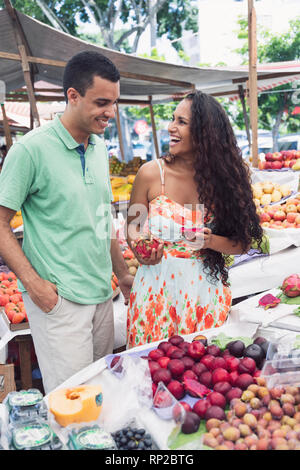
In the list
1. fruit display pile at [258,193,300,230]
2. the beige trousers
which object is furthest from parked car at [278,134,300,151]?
the beige trousers

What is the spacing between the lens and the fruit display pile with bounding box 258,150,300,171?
6141 mm

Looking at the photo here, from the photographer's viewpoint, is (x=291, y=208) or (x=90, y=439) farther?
(x=291, y=208)

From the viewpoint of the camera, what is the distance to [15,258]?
1.87 m

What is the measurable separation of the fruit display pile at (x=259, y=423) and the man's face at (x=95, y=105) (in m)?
1.22

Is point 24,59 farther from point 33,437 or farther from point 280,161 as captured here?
point 33,437

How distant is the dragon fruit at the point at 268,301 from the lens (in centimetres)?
237

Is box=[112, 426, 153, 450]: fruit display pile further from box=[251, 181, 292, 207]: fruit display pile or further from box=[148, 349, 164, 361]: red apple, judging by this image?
box=[251, 181, 292, 207]: fruit display pile

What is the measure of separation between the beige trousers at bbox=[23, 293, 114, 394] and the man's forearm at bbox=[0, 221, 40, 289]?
0.16m

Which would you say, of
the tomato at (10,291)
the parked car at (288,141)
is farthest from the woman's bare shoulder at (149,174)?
the parked car at (288,141)

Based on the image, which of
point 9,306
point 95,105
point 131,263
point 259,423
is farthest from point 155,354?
point 131,263

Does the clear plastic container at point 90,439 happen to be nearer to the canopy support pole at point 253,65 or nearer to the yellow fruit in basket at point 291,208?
the yellow fruit in basket at point 291,208

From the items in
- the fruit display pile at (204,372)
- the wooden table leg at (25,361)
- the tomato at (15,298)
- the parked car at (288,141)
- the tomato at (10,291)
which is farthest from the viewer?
the parked car at (288,141)

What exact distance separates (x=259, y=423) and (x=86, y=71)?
1481 millimetres
